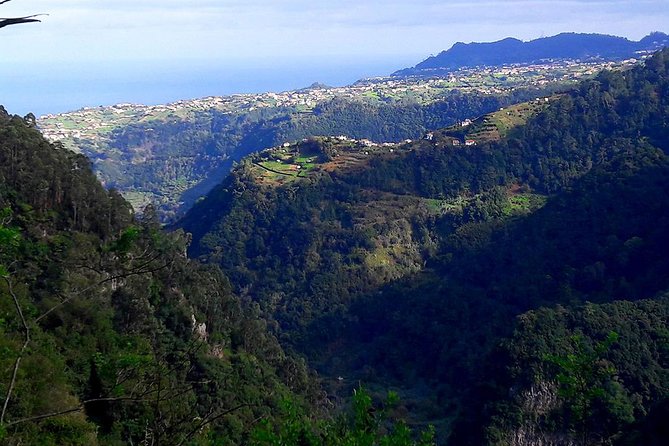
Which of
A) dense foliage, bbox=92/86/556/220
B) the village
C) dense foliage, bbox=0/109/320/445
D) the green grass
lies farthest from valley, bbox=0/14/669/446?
the village

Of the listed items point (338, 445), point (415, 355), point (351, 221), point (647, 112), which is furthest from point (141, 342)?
point (647, 112)

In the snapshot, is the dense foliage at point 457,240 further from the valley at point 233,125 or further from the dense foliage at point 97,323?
the valley at point 233,125

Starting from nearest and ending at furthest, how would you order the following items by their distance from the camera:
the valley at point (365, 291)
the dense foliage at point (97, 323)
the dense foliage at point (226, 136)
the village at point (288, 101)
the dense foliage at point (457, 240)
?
the valley at point (365, 291)
the dense foliage at point (97, 323)
the dense foliage at point (457, 240)
the dense foliage at point (226, 136)
the village at point (288, 101)

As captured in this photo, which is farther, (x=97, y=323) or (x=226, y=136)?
(x=226, y=136)

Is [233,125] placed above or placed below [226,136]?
above

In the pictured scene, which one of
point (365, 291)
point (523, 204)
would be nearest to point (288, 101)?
point (523, 204)

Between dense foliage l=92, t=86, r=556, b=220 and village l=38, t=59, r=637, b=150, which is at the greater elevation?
village l=38, t=59, r=637, b=150

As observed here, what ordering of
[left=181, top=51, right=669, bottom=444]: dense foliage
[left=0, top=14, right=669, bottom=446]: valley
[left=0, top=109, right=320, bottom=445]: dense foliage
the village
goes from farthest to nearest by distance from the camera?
1. the village
2. [left=181, top=51, right=669, bottom=444]: dense foliage
3. [left=0, top=109, right=320, bottom=445]: dense foliage
4. [left=0, top=14, right=669, bottom=446]: valley

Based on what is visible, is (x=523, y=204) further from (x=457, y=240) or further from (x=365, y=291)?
(x=365, y=291)

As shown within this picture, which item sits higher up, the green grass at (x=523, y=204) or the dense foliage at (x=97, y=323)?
the dense foliage at (x=97, y=323)

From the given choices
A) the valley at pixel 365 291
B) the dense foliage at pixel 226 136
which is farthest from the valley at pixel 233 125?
the valley at pixel 365 291

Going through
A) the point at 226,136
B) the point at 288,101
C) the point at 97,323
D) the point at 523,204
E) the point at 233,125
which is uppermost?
the point at 288,101

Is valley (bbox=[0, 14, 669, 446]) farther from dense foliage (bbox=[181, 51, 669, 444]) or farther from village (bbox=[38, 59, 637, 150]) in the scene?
village (bbox=[38, 59, 637, 150])
